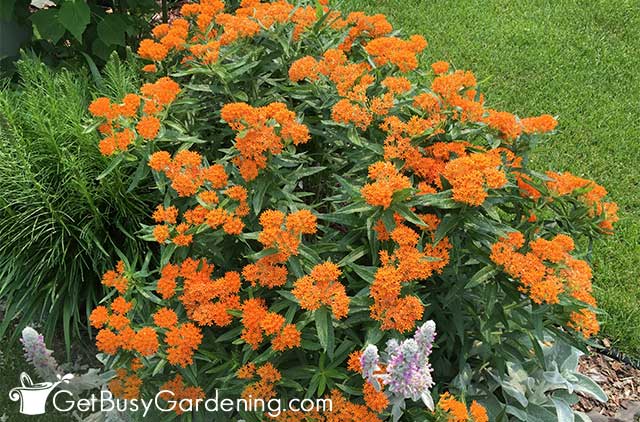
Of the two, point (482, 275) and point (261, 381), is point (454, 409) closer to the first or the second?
point (482, 275)

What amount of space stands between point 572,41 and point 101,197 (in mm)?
4336

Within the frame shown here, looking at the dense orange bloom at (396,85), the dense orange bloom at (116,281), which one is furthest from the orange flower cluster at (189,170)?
the dense orange bloom at (396,85)

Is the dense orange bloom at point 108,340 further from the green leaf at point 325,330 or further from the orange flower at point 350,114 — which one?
the orange flower at point 350,114

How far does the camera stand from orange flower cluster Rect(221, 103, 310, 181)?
2.19 meters

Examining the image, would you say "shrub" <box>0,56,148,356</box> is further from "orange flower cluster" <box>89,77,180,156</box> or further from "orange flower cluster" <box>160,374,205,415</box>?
"orange flower cluster" <box>160,374,205,415</box>

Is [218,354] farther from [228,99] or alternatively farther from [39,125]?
[39,125]

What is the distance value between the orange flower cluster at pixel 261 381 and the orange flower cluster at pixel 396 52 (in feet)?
4.44

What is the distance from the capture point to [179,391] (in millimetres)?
2156

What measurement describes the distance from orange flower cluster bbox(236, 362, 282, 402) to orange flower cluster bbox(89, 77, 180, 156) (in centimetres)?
95

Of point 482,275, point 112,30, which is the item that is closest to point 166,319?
point 482,275

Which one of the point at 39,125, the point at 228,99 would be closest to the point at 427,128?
the point at 228,99

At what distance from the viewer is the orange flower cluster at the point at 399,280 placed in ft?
6.48

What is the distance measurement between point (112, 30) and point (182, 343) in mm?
2108

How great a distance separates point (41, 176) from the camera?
9.34ft
